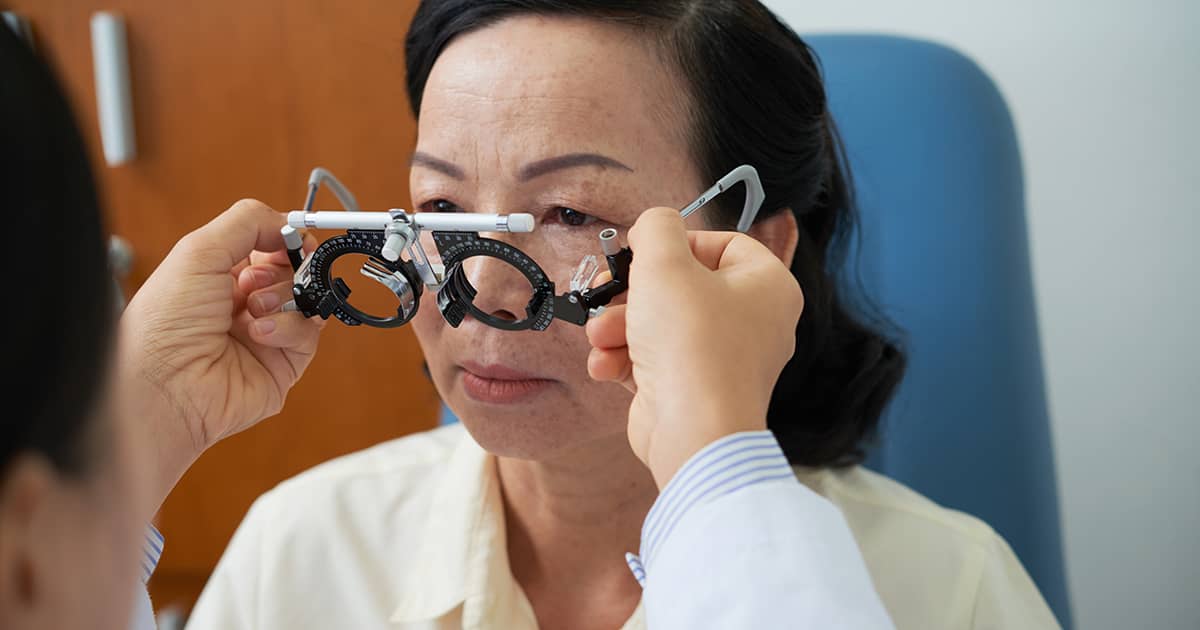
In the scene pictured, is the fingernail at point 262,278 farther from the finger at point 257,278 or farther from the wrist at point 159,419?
the wrist at point 159,419

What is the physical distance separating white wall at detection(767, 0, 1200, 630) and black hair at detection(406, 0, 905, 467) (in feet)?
1.58

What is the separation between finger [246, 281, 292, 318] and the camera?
1.08 meters

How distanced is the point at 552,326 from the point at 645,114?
0.24 meters

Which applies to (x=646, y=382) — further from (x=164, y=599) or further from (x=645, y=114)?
(x=164, y=599)

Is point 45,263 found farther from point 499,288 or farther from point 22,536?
point 499,288

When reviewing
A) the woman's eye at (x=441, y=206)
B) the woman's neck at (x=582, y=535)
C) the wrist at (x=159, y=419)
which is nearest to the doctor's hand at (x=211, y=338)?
the wrist at (x=159, y=419)

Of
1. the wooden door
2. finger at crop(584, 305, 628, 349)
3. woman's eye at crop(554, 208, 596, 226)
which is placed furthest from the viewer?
the wooden door

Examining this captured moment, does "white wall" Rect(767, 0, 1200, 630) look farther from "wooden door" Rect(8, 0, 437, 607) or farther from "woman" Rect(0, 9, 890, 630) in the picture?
"woman" Rect(0, 9, 890, 630)

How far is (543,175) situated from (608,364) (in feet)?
0.90

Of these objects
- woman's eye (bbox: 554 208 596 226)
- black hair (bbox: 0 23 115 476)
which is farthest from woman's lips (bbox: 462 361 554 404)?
black hair (bbox: 0 23 115 476)

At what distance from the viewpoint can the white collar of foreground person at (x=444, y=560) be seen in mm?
1245

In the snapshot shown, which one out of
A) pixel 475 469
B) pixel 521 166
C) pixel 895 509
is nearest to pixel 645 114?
pixel 521 166

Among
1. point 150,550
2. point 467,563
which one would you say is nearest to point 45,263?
point 150,550

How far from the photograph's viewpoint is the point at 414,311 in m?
0.99
